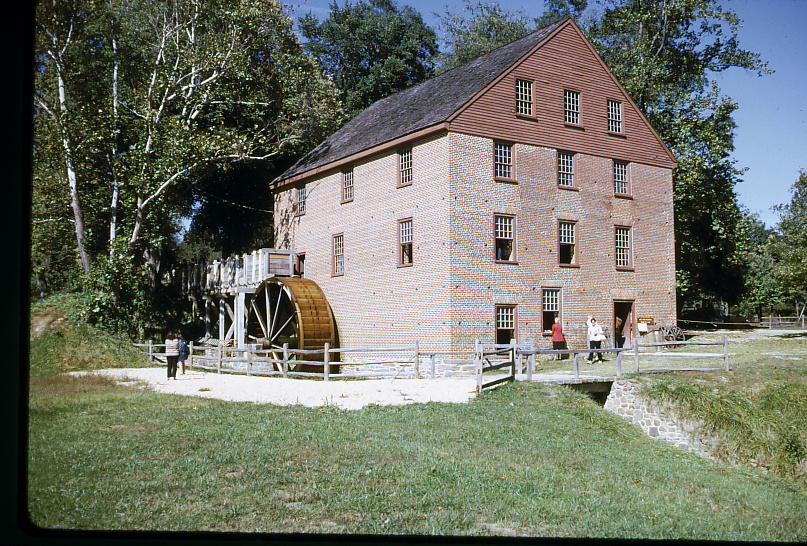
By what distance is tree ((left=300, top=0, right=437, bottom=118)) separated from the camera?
24547mm

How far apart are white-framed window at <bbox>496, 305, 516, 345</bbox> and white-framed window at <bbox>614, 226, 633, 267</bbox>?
13.0ft

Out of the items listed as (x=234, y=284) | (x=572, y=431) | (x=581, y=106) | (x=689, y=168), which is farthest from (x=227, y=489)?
(x=689, y=168)

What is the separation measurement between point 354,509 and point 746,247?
61.5 feet

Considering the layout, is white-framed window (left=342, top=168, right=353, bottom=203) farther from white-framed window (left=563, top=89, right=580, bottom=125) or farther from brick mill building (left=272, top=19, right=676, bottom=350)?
white-framed window (left=563, top=89, right=580, bottom=125)

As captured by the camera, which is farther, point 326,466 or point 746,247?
point 746,247

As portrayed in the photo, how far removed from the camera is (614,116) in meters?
19.3

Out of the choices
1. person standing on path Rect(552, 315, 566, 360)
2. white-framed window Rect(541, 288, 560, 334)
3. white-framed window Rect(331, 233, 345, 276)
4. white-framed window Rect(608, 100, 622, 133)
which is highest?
white-framed window Rect(608, 100, 622, 133)

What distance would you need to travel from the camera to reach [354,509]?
21.4ft

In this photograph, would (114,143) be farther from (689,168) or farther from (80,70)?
(689,168)

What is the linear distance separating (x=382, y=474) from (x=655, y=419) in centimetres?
735

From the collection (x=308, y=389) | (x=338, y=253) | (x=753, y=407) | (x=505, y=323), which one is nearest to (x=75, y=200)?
(x=338, y=253)

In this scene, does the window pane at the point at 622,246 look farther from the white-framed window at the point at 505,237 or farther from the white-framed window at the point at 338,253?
the white-framed window at the point at 338,253

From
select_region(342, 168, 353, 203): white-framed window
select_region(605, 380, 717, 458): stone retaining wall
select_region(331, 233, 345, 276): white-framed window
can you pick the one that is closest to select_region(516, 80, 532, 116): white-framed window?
select_region(342, 168, 353, 203): white-framed window

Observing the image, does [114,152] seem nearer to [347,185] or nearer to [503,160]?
[347,185]
